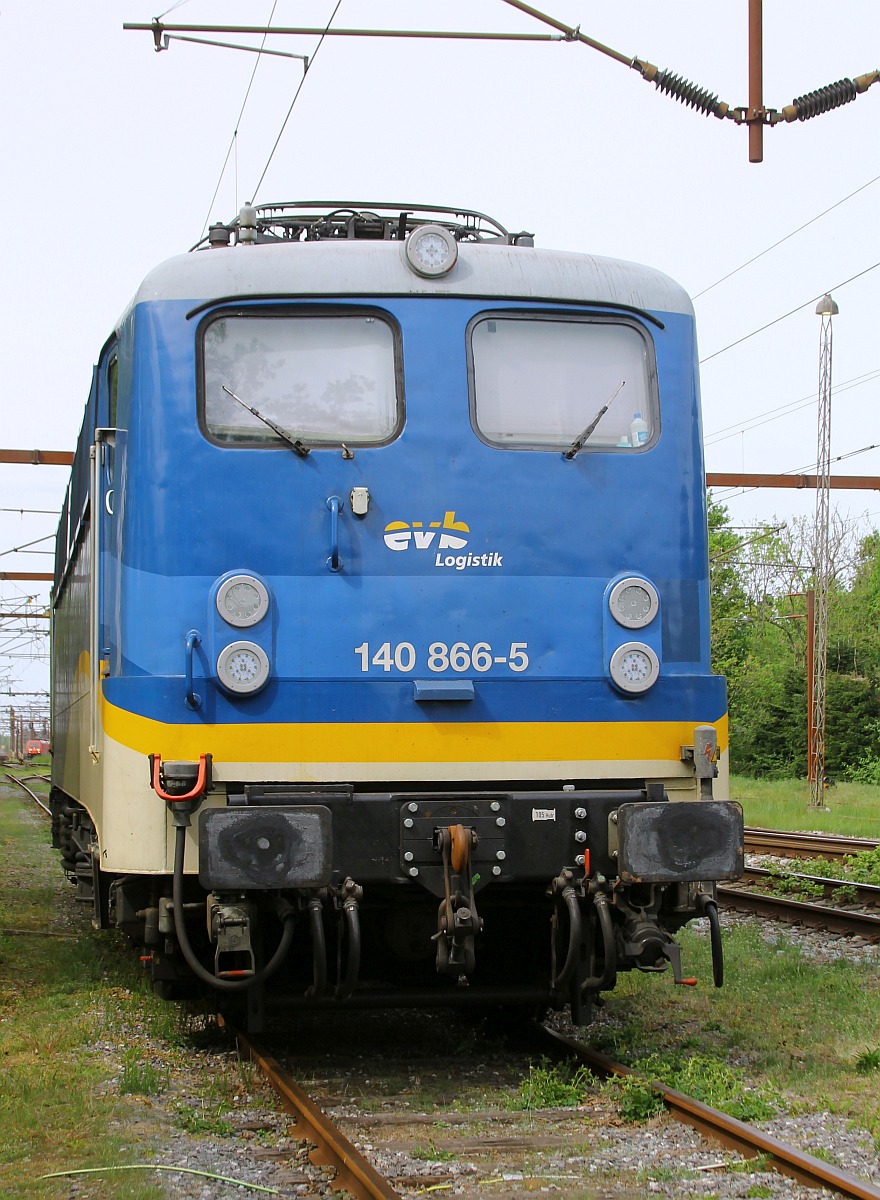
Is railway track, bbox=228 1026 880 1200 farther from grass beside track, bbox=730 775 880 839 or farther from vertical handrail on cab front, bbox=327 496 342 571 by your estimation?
grass beside track, bbox=730 775 880 839

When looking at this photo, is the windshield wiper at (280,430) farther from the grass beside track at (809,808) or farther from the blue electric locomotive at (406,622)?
the grass beside track at (809,808)

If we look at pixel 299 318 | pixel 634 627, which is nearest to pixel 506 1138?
pixel 634 627

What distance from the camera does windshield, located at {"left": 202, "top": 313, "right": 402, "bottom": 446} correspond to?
6.17 m

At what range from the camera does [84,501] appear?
336 inches

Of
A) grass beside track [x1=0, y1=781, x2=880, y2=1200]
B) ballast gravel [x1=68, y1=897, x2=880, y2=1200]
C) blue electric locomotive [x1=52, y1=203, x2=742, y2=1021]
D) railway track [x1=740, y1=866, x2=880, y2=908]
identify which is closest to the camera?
ballast gravel [x1=68, y1=897, x2=880, y2=1200]

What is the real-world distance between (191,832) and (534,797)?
1.44m

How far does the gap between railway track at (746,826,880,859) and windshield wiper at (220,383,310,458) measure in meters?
11.3

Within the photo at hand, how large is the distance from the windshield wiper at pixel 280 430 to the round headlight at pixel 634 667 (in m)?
1.63

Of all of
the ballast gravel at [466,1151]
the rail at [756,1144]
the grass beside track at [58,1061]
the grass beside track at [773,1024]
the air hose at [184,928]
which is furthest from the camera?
the grass beside track at [773,1024]

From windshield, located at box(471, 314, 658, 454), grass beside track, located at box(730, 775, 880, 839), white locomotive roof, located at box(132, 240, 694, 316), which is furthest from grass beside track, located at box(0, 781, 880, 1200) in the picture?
grass beside track, located at box(730, 775, 880, 839)

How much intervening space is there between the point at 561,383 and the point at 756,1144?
10.9 feet

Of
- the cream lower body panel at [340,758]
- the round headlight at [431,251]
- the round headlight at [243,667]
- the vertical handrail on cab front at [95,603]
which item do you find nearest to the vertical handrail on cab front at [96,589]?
the vertical handrail on cab front at [95,603]

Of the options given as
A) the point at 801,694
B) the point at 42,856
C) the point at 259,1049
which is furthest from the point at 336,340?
the point at 801,694

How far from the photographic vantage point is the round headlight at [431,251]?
6.31m
